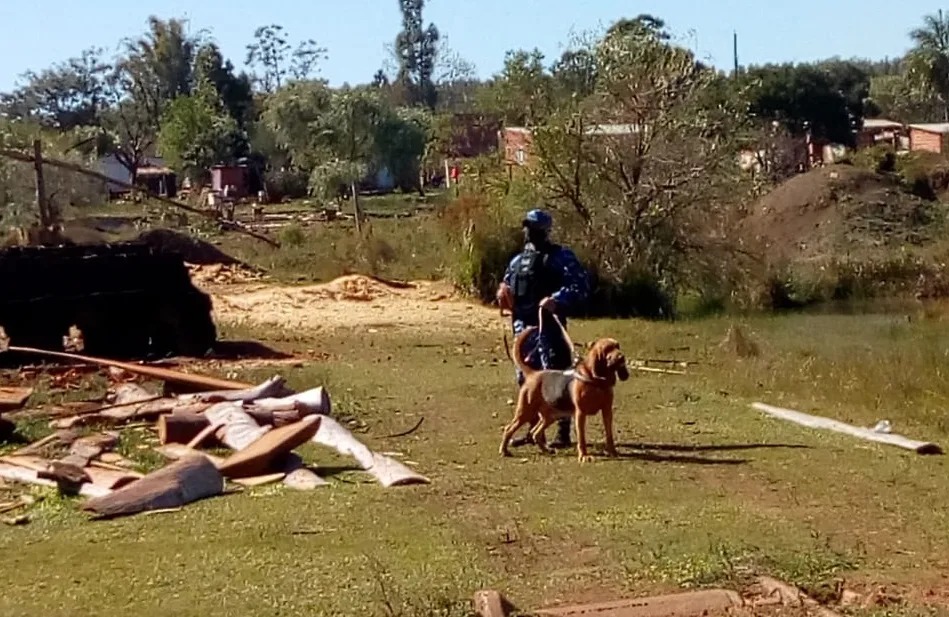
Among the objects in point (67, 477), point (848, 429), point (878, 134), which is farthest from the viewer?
point (878, 134)

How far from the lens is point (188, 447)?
41.9 feet

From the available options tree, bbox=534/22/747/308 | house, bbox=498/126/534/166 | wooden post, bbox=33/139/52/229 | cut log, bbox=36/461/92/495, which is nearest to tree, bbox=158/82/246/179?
house, bbox=498/126/534/166

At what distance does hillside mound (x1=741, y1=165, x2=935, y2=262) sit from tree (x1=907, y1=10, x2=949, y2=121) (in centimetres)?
2262

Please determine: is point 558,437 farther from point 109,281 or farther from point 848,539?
point 109,281

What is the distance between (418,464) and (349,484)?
3.71 ft

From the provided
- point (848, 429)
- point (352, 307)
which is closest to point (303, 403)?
point (848, 429)

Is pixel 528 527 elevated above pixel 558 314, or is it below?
below

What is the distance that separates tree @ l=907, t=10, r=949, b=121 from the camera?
65.2m

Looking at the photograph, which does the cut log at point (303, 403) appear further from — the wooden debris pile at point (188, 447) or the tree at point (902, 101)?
the tree at point (902, 101)

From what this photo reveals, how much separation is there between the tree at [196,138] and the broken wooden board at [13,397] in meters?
55.2

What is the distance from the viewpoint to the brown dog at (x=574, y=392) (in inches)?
457

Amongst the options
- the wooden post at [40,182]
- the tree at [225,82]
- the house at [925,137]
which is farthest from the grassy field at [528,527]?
the tree at [225,82]

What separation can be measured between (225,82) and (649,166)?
2210 inches

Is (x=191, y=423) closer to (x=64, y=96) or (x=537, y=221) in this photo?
(x=537, y=221)
